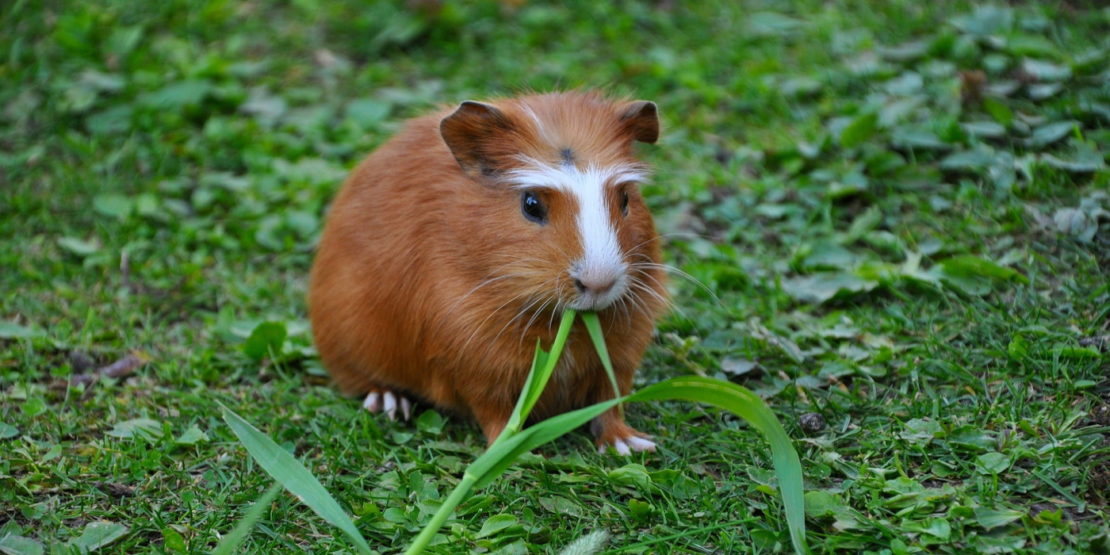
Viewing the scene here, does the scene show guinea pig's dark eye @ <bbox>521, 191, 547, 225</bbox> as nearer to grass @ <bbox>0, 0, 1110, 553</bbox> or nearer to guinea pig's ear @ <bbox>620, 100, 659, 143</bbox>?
guinea pig's ear @ <bbox>620, 100, 659, 143</bbox>

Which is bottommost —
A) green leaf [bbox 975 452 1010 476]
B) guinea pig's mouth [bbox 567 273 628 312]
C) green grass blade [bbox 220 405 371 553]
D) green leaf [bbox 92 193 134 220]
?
green leaf [bbox 92 193 134 220]

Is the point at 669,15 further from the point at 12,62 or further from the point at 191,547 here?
the point at 191,547

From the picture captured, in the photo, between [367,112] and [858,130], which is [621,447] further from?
[367,112]

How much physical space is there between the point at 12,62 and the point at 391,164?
370cm

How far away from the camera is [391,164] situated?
14.4 feet

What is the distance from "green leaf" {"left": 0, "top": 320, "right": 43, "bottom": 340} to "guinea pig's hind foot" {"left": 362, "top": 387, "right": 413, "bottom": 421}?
1.48m

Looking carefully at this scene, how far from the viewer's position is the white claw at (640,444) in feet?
13.0

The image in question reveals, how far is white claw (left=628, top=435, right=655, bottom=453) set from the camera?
397cm

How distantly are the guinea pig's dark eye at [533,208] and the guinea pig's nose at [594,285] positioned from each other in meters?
0.29

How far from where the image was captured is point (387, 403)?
445 centimetres

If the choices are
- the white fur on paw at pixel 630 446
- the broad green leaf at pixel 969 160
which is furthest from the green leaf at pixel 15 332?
the broad green leaf at pixel 969 160

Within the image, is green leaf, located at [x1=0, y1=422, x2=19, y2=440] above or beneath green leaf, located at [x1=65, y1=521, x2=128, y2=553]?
beneath

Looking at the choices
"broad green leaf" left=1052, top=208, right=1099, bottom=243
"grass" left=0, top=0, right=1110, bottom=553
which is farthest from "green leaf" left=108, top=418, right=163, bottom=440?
"broad green leaf" left=1052, top=208, right=1099, bottom=243

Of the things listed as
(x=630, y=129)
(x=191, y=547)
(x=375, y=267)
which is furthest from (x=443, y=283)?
(x=191, y=547)
